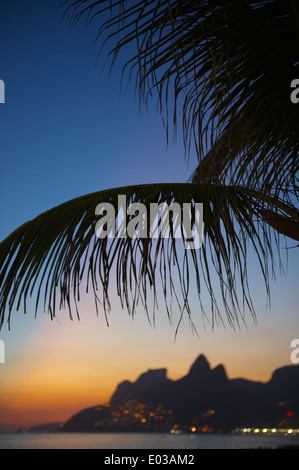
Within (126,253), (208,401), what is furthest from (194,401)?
(126,253)

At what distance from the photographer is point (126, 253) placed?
1182 millimetres

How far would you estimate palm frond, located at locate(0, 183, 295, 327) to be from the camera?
1.12 m

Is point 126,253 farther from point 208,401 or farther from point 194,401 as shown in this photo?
point 208,401

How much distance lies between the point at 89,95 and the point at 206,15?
5598 mm

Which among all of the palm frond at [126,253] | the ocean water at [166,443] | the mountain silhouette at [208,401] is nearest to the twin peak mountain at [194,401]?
the mountain silhouette at [208,401]

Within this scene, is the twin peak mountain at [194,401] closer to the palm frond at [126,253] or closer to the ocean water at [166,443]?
the ocean water at [166,443]

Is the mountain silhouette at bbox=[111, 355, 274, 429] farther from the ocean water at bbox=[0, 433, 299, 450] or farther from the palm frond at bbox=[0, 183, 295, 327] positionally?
the palm frond at bbox=[0, 183, 295, 327]

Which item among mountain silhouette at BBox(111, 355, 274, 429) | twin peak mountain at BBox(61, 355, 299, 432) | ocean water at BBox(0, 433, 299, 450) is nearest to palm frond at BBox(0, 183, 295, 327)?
twin peak mountain at BBox(61, 355, 299, 432)

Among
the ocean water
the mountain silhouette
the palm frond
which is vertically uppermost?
the palm frond

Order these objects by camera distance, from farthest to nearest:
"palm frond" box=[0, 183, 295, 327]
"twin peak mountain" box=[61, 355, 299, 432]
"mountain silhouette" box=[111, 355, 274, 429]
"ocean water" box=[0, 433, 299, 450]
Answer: "ocean water" box=[0, 433, 299, 450], "mountain silhouette" box=[111, 355, 274, 429], "twin peak mountain" box=[61, 355, 299, 432], "palm frond" box=[0, 183, 295, 327]

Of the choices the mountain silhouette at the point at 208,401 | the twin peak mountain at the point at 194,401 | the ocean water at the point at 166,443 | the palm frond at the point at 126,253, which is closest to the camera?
the palm frond at the point at 126,253

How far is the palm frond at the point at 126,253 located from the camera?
3.66ft

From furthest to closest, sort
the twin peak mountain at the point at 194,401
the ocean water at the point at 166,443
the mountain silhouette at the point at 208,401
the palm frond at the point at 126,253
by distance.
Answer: the ocean water at the point at 166,443 < the mountain silhouette at the point at 208,401 < the twin peak mountain at the point at 194,401 < the palm frond at the point at 126,253
